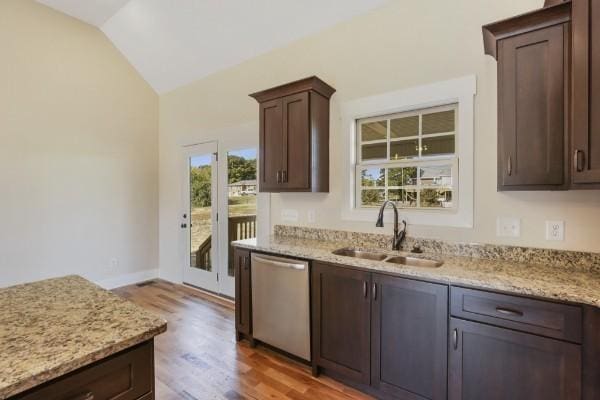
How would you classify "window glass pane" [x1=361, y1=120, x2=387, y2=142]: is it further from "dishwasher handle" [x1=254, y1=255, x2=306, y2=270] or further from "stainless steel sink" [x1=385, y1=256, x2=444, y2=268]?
"dishwasher handle" [x1=254, y1=255, x2=306, y2=270]

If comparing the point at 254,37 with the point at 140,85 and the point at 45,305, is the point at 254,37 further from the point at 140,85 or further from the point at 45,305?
the point at 45,305

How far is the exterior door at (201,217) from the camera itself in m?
4.09

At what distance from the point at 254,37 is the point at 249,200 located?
5.86ft

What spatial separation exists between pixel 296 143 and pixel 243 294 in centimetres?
140

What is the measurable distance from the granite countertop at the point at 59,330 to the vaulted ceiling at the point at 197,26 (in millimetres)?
2801

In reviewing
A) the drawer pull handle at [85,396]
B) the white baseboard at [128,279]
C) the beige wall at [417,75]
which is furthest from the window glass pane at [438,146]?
the white baseboard at [128,279]

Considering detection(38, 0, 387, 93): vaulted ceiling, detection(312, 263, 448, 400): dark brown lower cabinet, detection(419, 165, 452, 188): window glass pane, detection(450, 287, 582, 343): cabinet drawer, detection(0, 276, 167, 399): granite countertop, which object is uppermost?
detection(38, 0, 387, 93): vaulted ceiling

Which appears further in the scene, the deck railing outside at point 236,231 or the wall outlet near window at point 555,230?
the deck railing outside at point 236,231

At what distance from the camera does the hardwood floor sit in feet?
6.98

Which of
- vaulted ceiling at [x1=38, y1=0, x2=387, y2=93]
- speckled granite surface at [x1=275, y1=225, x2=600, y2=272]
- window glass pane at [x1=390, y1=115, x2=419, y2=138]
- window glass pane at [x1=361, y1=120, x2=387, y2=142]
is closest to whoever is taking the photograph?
speckled granite surface at [x1=275, y1=225, x2=600, y2=272]

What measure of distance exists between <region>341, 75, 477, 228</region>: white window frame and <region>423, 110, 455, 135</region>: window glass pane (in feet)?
0.22

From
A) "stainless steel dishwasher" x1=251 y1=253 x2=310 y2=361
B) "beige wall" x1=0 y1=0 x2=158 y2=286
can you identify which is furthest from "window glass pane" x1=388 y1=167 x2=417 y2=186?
"beige wall" x1=0 y1=0 x2=158 y2=286

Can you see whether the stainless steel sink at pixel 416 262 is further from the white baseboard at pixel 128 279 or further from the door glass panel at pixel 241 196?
the white baseboard at pixel 128 279

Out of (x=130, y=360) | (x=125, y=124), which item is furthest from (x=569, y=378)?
(x=125, y=124)
